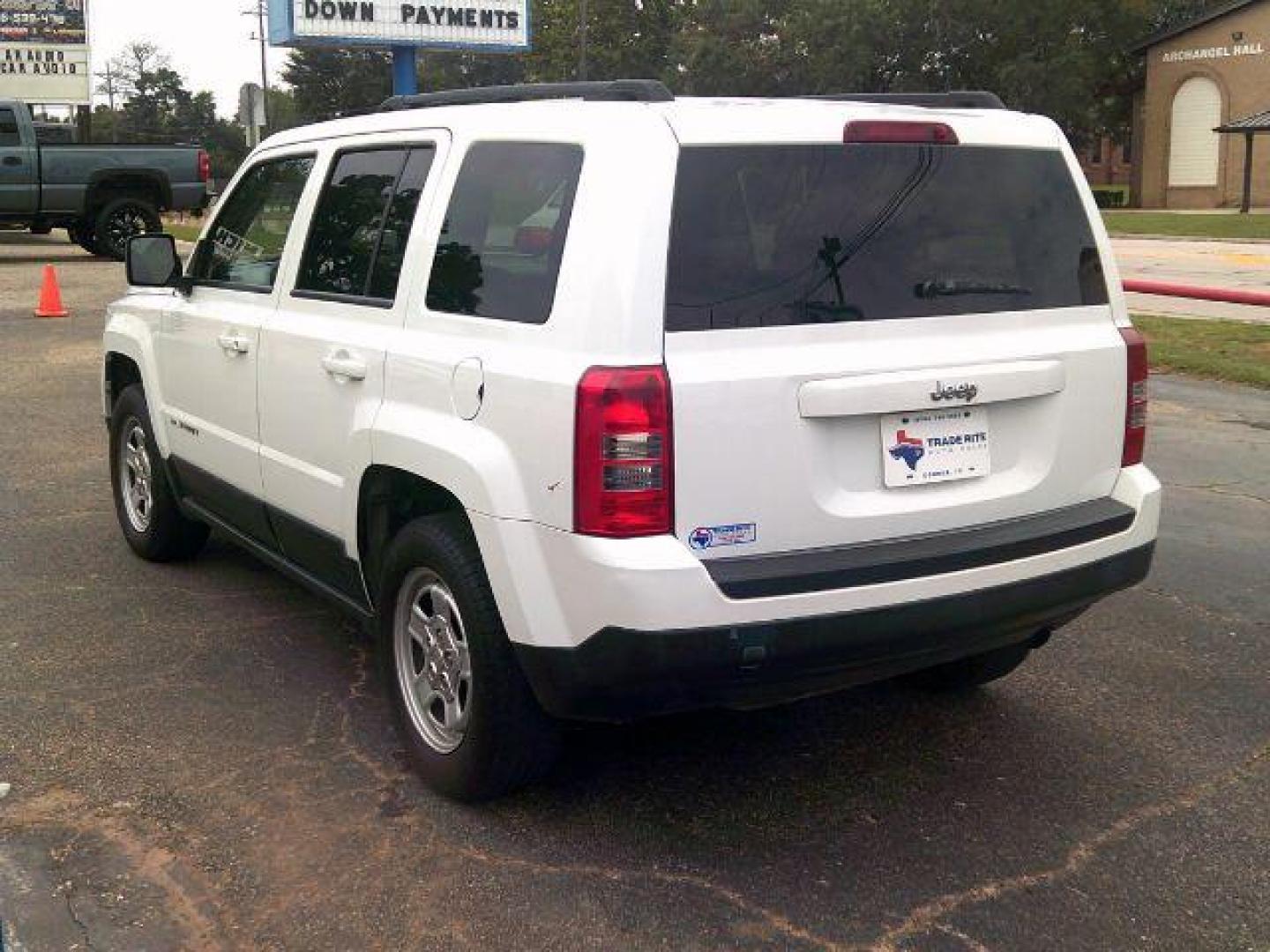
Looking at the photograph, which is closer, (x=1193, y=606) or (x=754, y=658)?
(x=754, y=658)

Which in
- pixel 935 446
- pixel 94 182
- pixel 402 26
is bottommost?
pixel 935 446

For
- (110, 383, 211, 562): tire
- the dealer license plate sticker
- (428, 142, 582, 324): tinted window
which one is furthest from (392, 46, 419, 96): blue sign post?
the dealer license plate sticker

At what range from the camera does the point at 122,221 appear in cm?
2186

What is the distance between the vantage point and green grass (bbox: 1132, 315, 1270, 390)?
1104cm

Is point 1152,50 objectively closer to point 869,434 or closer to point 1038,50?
point 1038,50

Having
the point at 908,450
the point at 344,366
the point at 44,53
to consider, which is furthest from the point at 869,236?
the point at 44,53

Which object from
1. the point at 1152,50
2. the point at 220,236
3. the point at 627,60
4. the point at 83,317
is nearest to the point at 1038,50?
the point at 1152,50

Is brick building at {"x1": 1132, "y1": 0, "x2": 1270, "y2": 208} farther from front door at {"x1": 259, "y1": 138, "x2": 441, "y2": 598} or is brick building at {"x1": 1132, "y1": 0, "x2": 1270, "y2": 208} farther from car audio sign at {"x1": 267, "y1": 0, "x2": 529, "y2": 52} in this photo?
front door at {"x1": 259, "y1": 138, "x2": 441, "y2": 598}

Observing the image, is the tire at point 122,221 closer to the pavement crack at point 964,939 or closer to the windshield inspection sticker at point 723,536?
the windshield inspection sticker at point 723,536

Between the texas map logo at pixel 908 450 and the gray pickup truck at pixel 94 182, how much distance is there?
65.1ft

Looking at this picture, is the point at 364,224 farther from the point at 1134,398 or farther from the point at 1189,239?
the point at 1189,239

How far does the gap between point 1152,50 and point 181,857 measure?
6364cm

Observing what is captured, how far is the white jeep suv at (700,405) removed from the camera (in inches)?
121

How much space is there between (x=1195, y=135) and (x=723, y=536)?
60.8 meters
